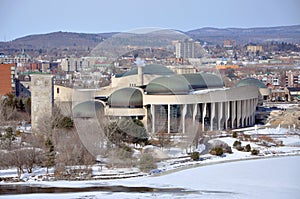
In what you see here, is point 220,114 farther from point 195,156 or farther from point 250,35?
point 250,35

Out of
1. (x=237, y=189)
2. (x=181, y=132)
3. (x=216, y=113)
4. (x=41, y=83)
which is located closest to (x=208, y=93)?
(x=216, y=113)

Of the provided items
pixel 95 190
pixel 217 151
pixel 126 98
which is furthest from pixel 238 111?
pixel 95 190

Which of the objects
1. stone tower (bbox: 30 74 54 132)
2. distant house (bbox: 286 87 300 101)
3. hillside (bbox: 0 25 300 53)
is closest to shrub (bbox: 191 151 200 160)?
stone tower (bbox: 30 74 54 132)

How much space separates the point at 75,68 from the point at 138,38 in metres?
24.8

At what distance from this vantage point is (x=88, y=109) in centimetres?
3578

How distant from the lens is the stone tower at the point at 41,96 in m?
32.8

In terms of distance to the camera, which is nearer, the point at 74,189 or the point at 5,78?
the point at 74,189

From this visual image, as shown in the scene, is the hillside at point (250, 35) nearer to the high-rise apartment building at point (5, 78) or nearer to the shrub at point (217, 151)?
the high-rise apartment building at point (5, 78)

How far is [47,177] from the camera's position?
77.1 feet

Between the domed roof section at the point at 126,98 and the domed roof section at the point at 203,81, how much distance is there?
4699mm

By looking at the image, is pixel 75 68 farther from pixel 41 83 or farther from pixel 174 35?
pixel 41 83

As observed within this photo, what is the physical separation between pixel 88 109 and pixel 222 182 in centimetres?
1493

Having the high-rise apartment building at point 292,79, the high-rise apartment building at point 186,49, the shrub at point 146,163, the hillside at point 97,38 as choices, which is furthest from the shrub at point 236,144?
the hillside at point 97,38

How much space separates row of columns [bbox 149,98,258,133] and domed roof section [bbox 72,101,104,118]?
296 cm
